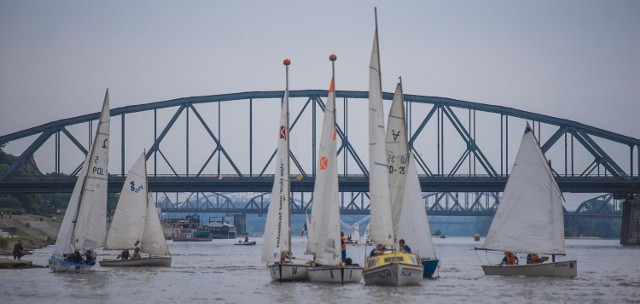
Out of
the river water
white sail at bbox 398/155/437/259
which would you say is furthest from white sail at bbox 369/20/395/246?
white sail at bbox 398/155/437/259

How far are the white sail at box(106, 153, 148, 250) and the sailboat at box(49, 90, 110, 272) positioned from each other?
314 cm

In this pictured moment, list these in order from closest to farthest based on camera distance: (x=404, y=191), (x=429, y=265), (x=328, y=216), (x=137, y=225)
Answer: (x=328, y=216) → (x=404, y=191) → (x=429, y=265) → (x=137, y=225)

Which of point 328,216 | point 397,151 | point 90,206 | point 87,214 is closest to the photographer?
point 328,216

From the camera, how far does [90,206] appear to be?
79.9 meters

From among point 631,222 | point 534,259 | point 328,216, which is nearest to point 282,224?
point 328,216

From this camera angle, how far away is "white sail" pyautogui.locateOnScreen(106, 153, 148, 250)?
3354 inches

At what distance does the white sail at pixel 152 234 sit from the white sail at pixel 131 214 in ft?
1.24

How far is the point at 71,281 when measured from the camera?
69.9m

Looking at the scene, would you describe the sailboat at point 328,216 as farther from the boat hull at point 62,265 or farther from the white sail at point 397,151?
the boat hull at point 62,265

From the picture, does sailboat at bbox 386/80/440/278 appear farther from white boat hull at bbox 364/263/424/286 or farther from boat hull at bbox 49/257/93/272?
boat hull at bbox 49/257/93/272

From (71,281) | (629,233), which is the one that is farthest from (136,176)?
(629,233)

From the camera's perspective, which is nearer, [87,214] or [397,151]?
[397,151]

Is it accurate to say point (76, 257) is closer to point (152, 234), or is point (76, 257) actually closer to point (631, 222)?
point (152, 234)

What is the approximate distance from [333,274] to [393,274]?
3.35 meters
